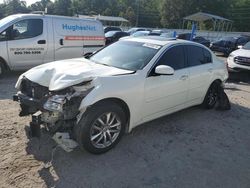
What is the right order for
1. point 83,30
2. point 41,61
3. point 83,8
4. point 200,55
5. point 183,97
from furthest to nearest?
point 83,8
point 83,30
point 41,61
point 200,55
point 183,97

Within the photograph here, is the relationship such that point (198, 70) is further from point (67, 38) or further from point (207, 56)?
point (67, 38)

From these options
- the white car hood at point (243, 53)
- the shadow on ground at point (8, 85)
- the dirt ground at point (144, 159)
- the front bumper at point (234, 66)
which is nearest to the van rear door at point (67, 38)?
the shadow on ground at point (8, 85)

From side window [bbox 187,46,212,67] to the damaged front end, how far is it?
2.61 metres

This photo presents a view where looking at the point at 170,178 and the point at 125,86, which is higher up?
the point at 125,86

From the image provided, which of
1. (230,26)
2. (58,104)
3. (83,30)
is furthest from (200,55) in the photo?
(230,26)

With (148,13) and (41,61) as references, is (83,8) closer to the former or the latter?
(148,13)

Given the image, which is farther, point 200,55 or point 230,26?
point 230,26

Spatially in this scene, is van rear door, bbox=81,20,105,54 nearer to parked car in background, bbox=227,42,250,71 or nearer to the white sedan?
the white sedan

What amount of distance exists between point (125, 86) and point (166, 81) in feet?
3.30

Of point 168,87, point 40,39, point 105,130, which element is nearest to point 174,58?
point 168,87

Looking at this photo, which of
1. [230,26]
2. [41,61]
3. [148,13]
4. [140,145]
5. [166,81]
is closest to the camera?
[140,145]

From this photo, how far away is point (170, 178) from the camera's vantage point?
12.6 ft

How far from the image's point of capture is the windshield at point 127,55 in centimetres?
492

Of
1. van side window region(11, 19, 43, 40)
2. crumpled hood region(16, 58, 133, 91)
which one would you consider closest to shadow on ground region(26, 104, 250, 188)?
crumpled hood region(16, 58, 133, 91)
